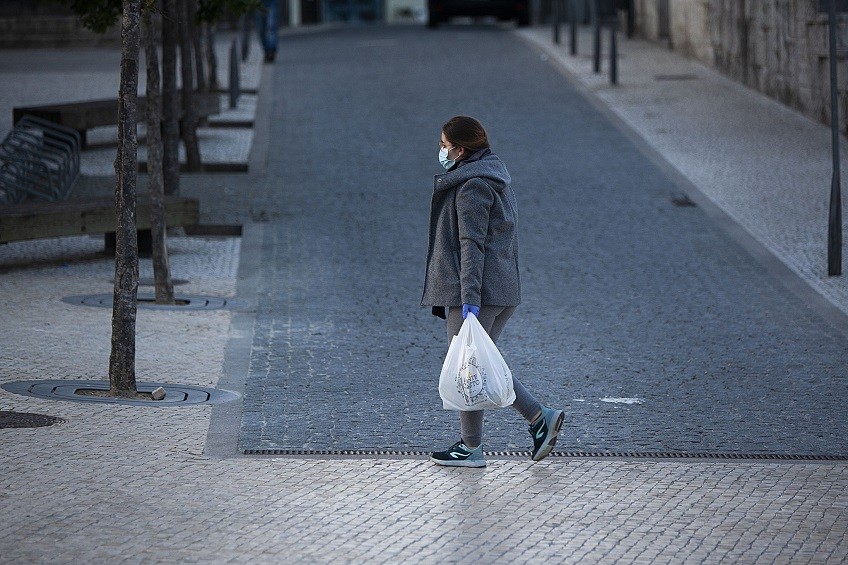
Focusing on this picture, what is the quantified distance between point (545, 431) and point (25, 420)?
2597 mm

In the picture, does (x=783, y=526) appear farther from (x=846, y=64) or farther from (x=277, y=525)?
(x=846, y=64)

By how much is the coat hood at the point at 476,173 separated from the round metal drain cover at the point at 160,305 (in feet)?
15.0

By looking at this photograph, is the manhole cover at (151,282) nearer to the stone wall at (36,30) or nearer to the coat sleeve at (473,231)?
the coat sleeve at (473,231)

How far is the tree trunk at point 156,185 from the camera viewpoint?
1171cm

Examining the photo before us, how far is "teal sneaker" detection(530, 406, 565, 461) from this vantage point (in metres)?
7.48

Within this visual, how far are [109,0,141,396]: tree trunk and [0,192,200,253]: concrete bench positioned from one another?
3337mm

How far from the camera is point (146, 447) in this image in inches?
296

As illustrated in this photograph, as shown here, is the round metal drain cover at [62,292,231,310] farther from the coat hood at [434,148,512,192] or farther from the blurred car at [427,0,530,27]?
the blurred car at [427,0,530,27]

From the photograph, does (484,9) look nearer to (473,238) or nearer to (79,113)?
(79,113)

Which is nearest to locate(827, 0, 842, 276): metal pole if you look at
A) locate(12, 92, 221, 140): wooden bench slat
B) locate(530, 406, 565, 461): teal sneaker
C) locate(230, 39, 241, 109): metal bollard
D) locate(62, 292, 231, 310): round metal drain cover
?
locate(62, 292, 231, 310): round metal drain cover

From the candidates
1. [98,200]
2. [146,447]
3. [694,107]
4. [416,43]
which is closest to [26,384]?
[146,447]

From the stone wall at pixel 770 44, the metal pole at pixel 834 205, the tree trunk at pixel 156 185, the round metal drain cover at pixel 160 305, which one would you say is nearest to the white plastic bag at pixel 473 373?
the round metal drain cover at pixel 160 305

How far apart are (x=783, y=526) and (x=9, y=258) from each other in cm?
875

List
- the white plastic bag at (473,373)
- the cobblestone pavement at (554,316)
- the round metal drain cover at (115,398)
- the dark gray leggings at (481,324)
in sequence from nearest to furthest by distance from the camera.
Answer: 1. the white plastic bag at (473,373)
2. the dark gray leggings at (481,324)
3. the cobblestone pavement at (554,316)
4. the round metal drain cover at (115,398)
